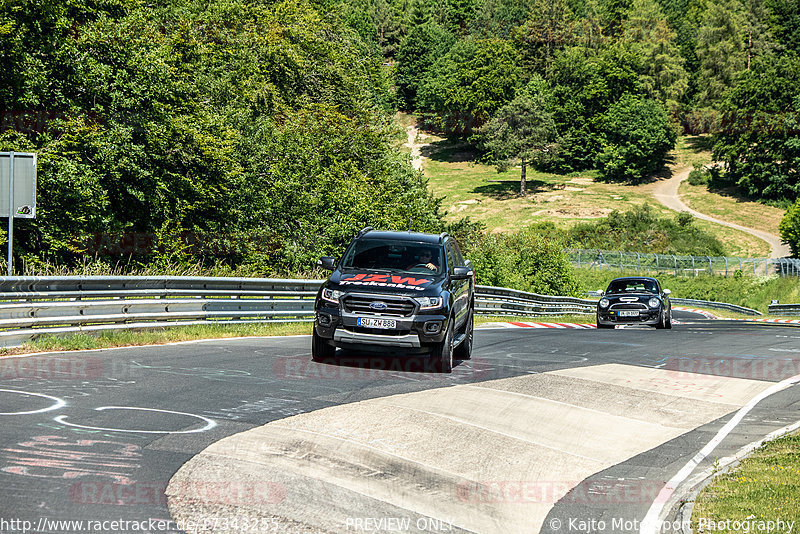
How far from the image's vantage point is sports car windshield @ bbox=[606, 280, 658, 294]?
26.7m

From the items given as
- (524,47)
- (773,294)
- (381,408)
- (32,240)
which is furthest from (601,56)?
(381,408)

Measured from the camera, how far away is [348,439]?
7871mm

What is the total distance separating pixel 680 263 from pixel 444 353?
56.5 metres

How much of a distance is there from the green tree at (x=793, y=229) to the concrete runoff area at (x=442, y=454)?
6513cm

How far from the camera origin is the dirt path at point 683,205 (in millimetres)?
78350

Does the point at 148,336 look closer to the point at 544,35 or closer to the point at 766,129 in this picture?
the point at 766,129

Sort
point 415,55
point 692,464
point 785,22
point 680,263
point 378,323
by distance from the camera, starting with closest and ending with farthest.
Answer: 1. point 692,464
2. point 378,323
3. point 680,263
4. point 785,22
5. point 415,55

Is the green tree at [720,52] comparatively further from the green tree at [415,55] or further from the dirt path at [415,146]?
the green tree at [415,55]

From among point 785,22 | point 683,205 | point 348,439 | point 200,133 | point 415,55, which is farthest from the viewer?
point 415,55

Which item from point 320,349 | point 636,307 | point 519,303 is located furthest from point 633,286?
point 320,349

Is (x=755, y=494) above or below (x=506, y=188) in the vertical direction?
below

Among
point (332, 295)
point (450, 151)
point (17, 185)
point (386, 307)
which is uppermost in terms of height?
point (450, 151)

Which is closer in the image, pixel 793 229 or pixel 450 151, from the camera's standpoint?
pixel 793 229

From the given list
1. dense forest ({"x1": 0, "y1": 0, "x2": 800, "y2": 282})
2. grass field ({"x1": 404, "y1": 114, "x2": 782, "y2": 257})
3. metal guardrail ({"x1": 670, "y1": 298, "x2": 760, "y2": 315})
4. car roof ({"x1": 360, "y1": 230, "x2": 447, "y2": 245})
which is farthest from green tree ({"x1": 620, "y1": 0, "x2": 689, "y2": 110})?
car roof ({"x1": 360, "y1": 230, "x2": 447, "y2": 245})
